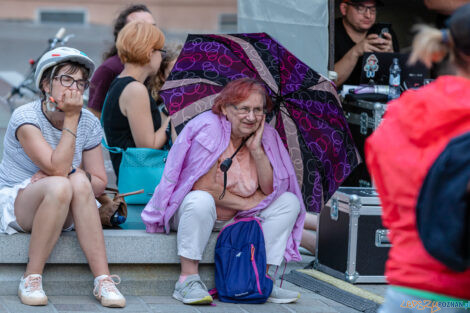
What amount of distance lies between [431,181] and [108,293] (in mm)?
2671

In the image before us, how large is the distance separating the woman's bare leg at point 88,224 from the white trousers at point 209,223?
45cm

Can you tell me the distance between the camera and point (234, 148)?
500 cm

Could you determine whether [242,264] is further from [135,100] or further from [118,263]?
[135,100]

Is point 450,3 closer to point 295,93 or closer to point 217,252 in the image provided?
point 295,93

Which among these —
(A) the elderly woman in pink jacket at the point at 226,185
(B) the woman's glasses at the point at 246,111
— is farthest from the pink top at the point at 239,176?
(B) the woman's glasses at the point at 246,111

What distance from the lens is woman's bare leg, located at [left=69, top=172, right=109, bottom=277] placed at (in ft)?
14.9

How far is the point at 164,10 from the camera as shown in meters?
20.9

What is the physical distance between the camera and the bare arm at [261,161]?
4902 mm

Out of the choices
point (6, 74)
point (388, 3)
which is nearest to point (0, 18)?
point (6, 74)

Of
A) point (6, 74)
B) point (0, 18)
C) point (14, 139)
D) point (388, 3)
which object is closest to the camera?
point (14, 139)

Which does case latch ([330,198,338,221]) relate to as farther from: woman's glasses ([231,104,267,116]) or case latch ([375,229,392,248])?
woman's glasses ([231,104,267,116])

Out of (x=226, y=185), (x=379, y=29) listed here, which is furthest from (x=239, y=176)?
(x=379, y=29)

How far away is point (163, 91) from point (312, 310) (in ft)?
5.07

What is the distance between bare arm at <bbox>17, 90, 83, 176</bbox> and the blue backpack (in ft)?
3.27
